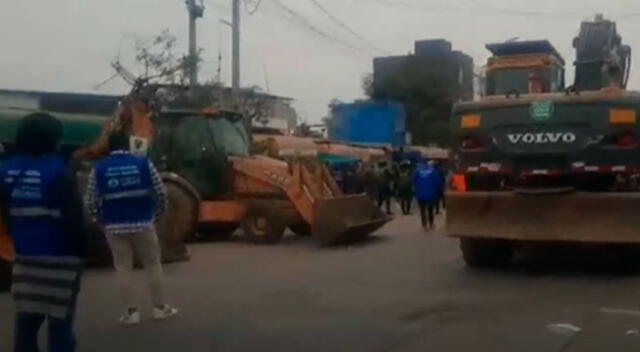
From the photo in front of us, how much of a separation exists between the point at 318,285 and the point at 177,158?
6.98 metres

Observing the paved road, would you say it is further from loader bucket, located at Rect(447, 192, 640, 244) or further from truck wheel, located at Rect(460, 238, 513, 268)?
loader bucket, located at Rect(447, 192, 640, 244)

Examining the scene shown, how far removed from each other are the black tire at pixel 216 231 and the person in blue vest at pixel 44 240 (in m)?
12.0

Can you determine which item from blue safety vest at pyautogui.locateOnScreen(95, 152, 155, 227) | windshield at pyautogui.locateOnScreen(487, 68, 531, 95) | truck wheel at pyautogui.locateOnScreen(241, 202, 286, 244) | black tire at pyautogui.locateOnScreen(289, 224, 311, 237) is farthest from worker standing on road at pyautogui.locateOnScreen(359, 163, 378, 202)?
blue safety vest at pyautogui.locateOnScreen(95, 152, 155, 227)

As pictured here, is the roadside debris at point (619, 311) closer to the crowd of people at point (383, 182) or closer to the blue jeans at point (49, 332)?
the blue jeans at point (49, 332)

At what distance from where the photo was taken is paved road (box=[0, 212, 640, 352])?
26.6 feet

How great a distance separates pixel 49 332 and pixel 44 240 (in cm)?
52

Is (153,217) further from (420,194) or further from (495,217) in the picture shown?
(420,194)

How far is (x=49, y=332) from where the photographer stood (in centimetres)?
585

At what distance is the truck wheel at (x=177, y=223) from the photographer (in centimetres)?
1391

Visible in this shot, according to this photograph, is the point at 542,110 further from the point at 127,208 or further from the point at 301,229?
the point at 301,229

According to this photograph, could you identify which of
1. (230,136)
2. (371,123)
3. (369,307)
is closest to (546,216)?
(369,307)

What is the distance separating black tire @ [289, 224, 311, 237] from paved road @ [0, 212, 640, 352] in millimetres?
3288

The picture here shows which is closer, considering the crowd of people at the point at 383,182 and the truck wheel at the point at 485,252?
the truck wheel at the point at 485,252

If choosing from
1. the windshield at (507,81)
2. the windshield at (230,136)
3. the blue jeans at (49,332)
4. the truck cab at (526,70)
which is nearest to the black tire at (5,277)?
the blue jeans at (49,332)
